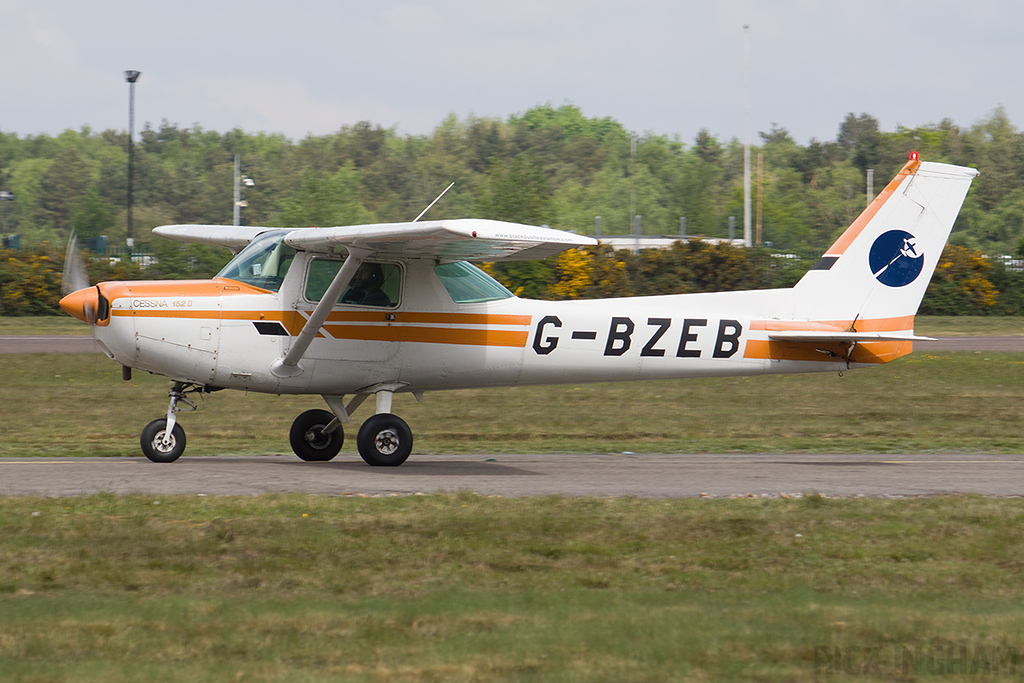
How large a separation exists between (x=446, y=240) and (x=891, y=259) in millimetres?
6359

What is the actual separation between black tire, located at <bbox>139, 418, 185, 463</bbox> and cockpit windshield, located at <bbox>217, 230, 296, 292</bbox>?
1.91 m

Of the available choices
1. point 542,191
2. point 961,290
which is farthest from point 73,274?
point 961,290

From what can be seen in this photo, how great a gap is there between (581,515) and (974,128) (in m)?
112

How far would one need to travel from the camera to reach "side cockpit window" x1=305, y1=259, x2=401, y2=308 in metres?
12.6

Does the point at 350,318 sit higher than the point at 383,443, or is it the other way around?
the point at 350,318

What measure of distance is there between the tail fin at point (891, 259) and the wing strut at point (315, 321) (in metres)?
6.09

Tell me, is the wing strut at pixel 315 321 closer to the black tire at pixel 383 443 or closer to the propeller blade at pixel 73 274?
the black tire at pixel 383 443

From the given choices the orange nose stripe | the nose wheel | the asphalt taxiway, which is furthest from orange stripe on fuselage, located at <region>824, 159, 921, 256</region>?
the orange nose stripe

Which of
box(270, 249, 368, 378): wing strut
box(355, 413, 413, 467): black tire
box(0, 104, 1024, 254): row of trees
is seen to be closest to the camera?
box(270, 249, 368, 378): wing strut

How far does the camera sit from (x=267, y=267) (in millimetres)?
12617

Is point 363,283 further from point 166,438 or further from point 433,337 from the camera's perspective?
point 166,438

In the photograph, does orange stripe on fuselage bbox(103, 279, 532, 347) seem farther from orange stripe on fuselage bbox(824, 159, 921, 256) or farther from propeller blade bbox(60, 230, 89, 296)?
orange stripe on fuselage bbox(824, 159, 921, 256)

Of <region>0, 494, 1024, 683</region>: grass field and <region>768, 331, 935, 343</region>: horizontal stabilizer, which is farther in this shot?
<region>768, 331, 935, 343</region>: horizontal stabilizer

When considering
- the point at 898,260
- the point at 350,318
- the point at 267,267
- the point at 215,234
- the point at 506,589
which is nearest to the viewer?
the point at 506,589
